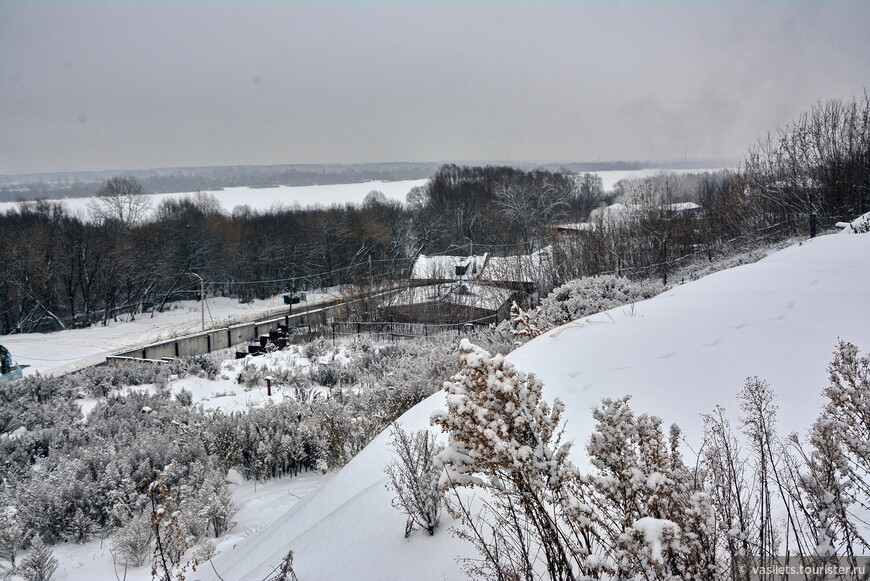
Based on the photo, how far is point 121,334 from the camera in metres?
39.1

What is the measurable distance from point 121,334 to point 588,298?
123 feet

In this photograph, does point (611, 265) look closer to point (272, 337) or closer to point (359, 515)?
point (272, 337)

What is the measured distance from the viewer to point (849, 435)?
88.7 inches

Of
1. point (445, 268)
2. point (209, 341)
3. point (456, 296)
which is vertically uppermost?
point (445, 268)

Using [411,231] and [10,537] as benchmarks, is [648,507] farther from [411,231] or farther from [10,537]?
[411,231]

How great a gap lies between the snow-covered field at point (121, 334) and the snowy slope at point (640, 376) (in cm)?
2422

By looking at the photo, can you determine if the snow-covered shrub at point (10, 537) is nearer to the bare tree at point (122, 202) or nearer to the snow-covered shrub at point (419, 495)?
the snow-covered shrub at point (419, 495)

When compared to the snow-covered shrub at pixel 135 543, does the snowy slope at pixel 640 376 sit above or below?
above

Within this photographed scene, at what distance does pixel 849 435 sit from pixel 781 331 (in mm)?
3455

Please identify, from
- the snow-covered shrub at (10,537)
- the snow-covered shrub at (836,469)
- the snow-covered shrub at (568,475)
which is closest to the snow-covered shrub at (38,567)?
the snow-covered shrub at (10,537)

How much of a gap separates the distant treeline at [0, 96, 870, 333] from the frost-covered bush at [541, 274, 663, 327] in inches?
327

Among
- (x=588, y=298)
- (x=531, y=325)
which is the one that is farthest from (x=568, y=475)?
(x=588, y=298)

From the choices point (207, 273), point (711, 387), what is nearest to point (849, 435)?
point (711, 387)

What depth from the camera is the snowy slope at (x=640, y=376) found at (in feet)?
10.6
